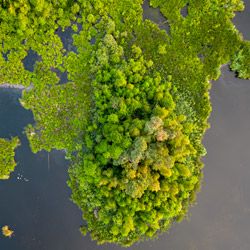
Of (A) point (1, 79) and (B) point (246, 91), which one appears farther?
(B) point (246, 91)

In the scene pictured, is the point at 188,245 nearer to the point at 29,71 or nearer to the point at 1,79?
the point at 29,71

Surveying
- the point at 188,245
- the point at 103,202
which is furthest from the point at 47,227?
the point at 188,245

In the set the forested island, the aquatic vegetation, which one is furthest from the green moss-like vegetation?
the aquatic vegetation

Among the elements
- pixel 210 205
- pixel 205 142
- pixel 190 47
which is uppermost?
pixel 190 47

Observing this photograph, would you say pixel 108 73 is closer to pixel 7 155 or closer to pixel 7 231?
pixel 7 155

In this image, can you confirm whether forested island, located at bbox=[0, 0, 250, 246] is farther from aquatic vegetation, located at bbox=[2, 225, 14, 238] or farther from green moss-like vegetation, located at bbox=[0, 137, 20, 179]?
aquatic vegetation, located at bbox=[2, 225, 14, 238]

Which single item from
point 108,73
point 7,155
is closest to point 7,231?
point 7,155

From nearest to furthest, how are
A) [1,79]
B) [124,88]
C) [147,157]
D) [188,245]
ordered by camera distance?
[147,157], [124,88], [1,79], [188,245]

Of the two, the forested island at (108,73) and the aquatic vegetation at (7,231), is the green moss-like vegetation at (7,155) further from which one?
the aquatic vegetation at (7,231)
